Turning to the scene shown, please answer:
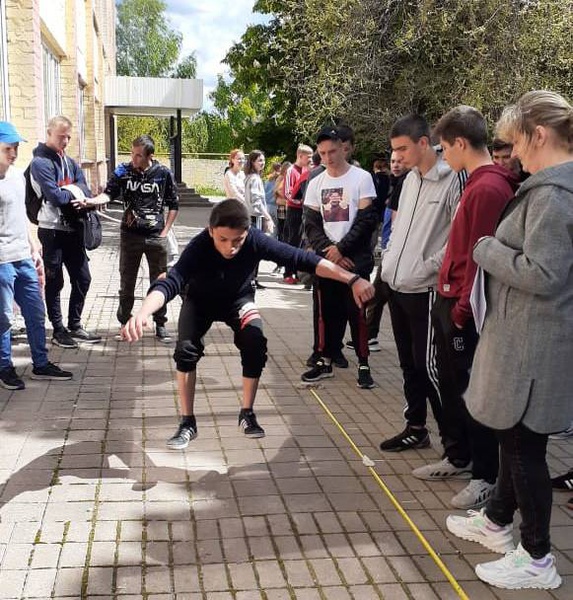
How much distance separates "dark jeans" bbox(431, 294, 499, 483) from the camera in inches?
149

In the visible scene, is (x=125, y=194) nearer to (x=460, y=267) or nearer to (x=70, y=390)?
(x=70, y=390)

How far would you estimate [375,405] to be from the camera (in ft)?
18.6

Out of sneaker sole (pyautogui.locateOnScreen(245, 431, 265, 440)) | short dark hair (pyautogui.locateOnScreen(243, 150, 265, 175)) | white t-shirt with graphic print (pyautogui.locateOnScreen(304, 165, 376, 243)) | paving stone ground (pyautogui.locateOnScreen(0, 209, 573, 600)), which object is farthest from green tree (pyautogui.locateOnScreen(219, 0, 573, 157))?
sneaker sole (pyautogui.locateOnScreen(245, 431, 265, 440))

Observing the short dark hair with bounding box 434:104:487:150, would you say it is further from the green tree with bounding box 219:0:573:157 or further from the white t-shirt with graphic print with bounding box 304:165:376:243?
the green tree with bounding box 219:0:573:157

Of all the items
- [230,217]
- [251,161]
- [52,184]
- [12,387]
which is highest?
[251,161]

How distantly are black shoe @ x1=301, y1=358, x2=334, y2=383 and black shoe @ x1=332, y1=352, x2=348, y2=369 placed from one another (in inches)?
13.0

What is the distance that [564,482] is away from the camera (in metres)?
4.16

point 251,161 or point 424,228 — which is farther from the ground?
point 251,161

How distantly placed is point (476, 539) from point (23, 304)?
395 centimetres

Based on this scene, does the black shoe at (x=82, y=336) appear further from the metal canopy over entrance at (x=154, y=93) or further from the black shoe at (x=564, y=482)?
the metal canopy over entrance at (x=154, y=93)

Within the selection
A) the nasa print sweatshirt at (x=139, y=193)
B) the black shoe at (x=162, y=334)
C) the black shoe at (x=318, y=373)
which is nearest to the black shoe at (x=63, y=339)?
the black shoe at (x=162, y=334)

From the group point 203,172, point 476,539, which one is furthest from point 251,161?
point 203,172

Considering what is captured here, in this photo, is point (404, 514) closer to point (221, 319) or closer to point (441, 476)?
point (441, 476)

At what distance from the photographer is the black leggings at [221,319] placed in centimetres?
459
